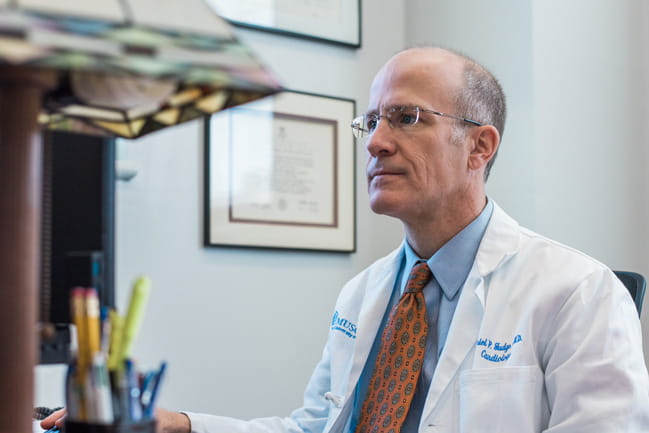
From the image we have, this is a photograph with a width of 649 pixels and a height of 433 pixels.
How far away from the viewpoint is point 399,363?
1.56 metres

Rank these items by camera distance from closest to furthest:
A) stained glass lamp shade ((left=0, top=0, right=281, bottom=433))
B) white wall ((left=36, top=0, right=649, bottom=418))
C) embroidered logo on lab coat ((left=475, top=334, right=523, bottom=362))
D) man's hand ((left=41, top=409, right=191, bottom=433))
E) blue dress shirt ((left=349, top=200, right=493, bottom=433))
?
stained glass lamp shade ((left=0, top=0, right=281, bottom=433)) → man's hand ((left=41, top=409, right=191, bottom=433)) → embroidered logo on lab coat ((left=475, top=334, right=523, bottom=362)) → blue dress shirt ((left=349, top=200, right=493, bottom=433)) → white wall ((left=36, top=0, right=649, bottom=418))

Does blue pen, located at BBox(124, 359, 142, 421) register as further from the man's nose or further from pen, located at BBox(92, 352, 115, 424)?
the man's nose

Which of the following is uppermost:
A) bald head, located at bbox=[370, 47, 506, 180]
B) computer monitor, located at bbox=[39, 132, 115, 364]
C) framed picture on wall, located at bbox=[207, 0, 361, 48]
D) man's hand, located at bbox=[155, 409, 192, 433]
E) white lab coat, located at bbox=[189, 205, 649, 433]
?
framed picture on wall, located at bbox=[207, 0, 361, 48]

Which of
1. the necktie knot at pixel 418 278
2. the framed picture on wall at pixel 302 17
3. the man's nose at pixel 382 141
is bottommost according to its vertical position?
the necktie knot at pixel 418 278

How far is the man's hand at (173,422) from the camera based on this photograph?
51.6 inches

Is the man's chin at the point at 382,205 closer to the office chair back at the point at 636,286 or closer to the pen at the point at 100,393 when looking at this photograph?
the office chair back at the point at 636,286

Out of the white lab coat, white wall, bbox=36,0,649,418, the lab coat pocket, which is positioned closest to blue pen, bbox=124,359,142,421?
the white lab coat

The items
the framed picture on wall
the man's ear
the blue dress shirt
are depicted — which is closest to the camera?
the blue dress shirt

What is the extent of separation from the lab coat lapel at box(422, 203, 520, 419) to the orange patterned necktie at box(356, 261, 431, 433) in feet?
0.21

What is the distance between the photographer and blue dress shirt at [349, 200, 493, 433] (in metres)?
1.54

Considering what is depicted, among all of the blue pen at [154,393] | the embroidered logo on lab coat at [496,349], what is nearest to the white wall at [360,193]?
the embroidered logo on lab coat at [496,349]

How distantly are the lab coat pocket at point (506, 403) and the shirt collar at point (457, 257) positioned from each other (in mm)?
241

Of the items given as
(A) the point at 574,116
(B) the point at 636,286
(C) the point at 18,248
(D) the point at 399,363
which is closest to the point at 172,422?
(D) the point at 399,363

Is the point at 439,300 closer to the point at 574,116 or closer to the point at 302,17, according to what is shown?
the point at 574,116
